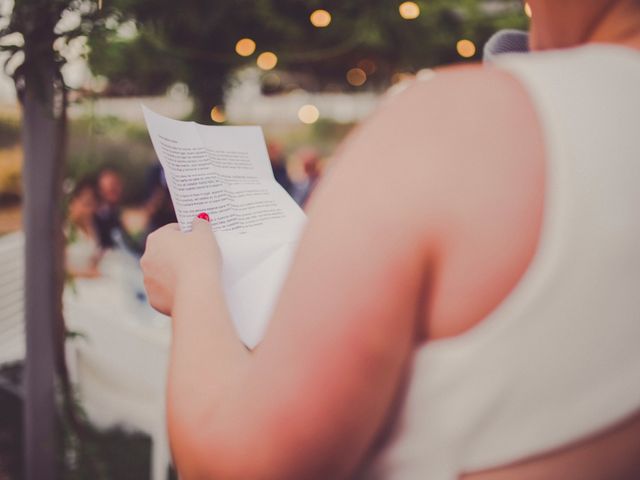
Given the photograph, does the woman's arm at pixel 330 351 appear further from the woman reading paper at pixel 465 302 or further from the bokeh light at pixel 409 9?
the bokeh light at pixel 409 9

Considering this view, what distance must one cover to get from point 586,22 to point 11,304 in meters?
3.33

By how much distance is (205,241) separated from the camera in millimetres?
796

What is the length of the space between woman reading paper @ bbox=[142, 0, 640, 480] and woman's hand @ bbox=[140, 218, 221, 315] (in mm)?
137

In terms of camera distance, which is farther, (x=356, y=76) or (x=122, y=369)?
(x=356, y=76)

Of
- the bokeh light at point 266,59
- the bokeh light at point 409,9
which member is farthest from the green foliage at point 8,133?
the bokeh light at point 409,9

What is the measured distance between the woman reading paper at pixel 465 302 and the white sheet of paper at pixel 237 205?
0.46ft

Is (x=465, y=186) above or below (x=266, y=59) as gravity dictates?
above

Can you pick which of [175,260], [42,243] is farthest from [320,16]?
[175,260]

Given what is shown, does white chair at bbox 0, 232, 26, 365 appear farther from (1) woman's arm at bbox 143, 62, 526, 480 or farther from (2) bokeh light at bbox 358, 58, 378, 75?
(2) bokeh light at bbox 358, 58, 378, 75

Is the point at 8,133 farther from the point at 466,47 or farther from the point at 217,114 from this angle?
the point at 466,47

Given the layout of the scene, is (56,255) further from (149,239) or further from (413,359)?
(413,359)

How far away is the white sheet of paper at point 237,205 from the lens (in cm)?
78

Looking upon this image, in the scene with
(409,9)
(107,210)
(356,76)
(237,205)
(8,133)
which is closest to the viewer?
(237,205)

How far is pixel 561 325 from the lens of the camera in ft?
1.90
